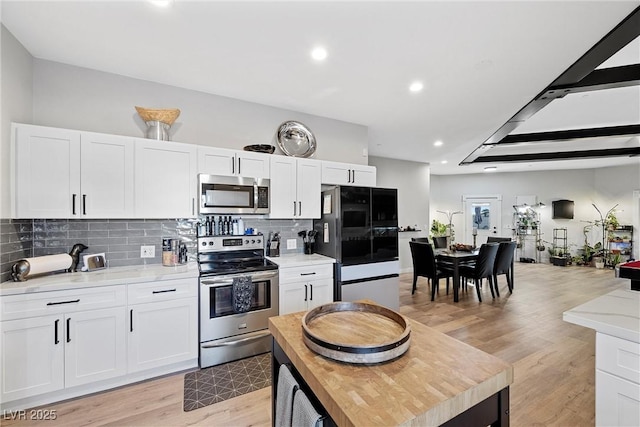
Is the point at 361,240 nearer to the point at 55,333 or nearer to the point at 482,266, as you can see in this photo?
the point at 482,266

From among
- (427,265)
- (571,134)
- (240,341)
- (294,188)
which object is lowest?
(240,341)

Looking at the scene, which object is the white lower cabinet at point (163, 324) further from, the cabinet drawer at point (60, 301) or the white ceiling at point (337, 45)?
the white ceiling at point (337, 45)

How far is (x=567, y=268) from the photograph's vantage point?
7699 millimetres

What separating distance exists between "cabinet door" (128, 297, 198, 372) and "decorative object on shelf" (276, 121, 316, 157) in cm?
203

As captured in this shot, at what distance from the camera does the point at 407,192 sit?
701 cm

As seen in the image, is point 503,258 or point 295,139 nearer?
point 295,139

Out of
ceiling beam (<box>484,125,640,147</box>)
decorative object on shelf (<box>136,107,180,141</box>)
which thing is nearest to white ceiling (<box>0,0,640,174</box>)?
decorative object on shelf (<box>136,107,180,141</box>)

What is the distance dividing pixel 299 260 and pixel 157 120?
6.61 feet

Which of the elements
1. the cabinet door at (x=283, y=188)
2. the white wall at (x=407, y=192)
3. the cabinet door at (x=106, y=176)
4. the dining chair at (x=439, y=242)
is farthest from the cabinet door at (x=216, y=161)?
the dining chair at (x=439, y=242)

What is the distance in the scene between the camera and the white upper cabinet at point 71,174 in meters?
2.17

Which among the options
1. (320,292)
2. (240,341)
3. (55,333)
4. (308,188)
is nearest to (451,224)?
(308,188)

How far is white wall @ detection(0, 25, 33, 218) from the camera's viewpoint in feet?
6.70

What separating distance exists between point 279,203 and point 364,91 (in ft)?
5.19

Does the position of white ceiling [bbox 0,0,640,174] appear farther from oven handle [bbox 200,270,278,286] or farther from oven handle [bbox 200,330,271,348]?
oven handle [bbox 200,330,271,348]
